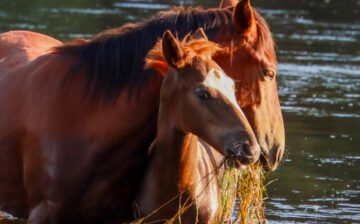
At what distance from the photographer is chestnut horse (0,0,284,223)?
6.03m

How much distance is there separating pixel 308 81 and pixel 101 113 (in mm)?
8488

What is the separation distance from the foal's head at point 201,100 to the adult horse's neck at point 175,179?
3.2 inches

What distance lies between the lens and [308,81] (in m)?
14.2

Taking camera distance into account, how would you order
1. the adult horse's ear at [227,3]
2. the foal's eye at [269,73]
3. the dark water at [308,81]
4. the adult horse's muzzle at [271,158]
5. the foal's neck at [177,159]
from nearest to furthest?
the foal's neck at [177,159], the adult horse's muzzle at [271,158], the foal's eye at [269,73], the adult horse's ear at [227,3], the dark water at [308,81]

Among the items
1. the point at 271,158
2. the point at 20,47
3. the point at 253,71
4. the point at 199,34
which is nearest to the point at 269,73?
the point at 253,71

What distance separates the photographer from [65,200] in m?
5.98

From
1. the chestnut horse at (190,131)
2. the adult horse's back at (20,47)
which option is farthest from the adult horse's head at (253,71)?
the adult horse's back at (20,47)

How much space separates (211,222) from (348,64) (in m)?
9.89

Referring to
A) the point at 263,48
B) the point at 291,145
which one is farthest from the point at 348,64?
the point at 263,48

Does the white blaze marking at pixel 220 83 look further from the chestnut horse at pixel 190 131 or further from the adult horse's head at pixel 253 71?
the adult horse's head at pixel 253 71

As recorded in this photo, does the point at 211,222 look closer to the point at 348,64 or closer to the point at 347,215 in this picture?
the point at 347,215

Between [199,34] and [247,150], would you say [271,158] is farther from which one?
[247,150]

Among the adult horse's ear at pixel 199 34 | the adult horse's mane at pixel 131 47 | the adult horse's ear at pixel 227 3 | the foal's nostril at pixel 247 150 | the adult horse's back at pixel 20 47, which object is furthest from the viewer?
the adult horse's ear at pixel 227 3

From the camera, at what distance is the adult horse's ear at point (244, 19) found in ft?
20.5
